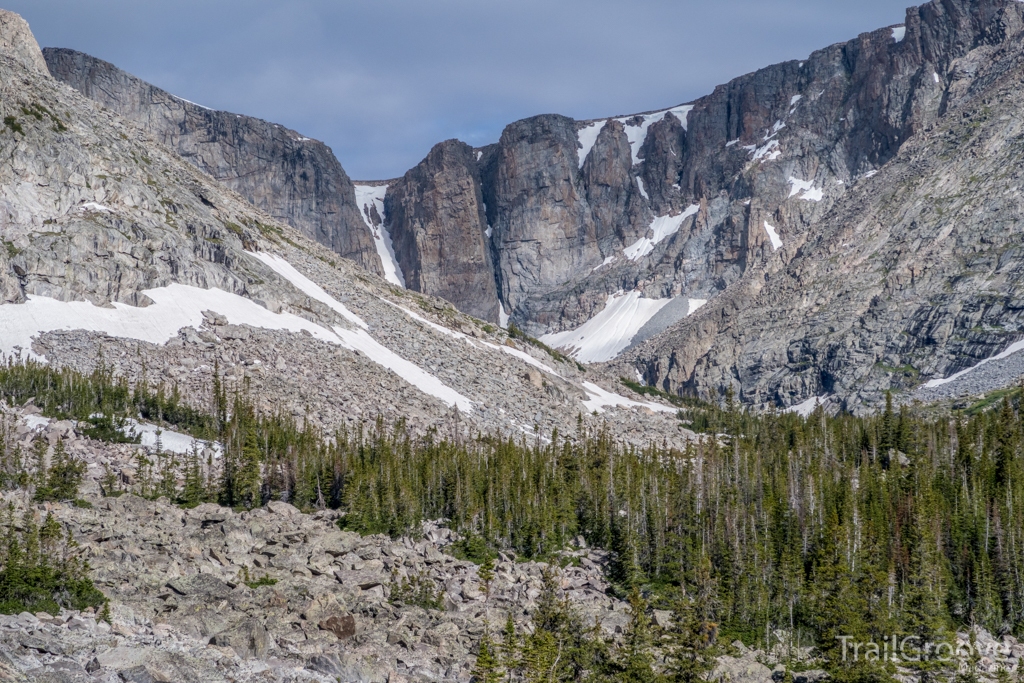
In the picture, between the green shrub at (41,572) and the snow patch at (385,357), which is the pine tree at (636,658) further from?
the snow patch at (385,357)

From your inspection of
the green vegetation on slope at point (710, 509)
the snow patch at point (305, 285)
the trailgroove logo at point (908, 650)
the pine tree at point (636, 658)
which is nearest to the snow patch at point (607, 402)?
the snow patch at point (305, 285)

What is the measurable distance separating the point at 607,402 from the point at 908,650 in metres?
115

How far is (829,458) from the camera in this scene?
386 ft

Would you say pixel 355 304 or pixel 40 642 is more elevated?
pixel 355 304

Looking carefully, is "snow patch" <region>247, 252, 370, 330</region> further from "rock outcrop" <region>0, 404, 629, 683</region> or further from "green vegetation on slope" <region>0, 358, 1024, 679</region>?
"rock outcrop" <region>0, 404, 629, 683</region>

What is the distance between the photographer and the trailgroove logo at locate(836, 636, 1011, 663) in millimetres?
57375

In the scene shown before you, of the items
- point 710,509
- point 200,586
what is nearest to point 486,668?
point 200,586

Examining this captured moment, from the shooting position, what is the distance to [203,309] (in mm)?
131125

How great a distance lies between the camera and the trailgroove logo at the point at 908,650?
2259 inches

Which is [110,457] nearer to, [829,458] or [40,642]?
[40,642]

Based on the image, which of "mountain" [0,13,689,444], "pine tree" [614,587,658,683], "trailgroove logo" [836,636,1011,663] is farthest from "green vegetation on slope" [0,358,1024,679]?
"mountain" [0,13,689,444]

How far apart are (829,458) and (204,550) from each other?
76.8 m

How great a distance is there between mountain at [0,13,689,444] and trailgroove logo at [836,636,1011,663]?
61699 mm

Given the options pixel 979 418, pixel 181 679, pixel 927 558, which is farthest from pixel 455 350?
pixel 181 679
